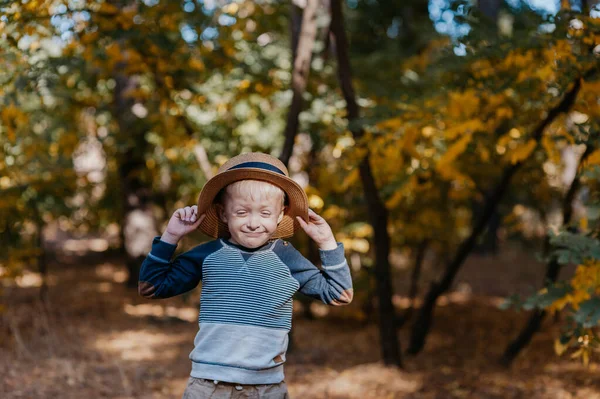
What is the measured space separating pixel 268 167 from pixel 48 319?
5855 mm

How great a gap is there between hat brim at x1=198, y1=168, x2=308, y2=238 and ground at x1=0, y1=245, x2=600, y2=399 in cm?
269

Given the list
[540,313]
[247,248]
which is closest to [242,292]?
[247,248]

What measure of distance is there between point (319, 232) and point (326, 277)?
6.1 inches

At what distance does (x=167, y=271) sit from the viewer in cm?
223

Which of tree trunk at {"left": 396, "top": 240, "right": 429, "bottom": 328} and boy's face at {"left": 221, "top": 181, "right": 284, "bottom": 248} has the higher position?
boy's face at {"left": 221, "top": 181, "right": 284, "bottom": 248}

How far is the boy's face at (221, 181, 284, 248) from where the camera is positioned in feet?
7.13

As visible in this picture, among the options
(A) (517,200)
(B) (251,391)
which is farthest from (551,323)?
(B) (251,391)

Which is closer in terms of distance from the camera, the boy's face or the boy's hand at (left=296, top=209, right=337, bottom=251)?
the boy's face

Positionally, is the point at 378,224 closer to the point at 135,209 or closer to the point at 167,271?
the point at 167,271

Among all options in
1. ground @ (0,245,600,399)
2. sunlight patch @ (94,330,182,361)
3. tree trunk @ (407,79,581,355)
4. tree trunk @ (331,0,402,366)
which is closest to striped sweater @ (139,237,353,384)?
tree trunk @ (407,79,581,355)

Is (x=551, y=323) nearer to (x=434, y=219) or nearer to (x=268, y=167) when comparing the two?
(x=434, y=219)

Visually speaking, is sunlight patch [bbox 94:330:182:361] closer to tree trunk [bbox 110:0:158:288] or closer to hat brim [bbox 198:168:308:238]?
tree trunk [bbox 110:0:158:288]

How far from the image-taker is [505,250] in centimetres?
1393

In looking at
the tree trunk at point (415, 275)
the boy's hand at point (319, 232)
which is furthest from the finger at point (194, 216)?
the tree trunk at point (415, 275)
